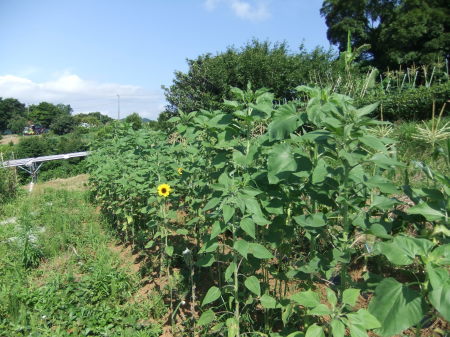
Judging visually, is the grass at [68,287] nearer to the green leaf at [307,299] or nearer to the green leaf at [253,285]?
the green leaf at [253,285]

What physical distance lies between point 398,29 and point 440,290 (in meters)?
18.0

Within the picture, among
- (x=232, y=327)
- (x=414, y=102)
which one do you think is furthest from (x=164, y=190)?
(x=414, y=102)

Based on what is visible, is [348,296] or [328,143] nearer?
[348,296]

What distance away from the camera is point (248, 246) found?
1.58 meters

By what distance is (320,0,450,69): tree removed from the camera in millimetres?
15836

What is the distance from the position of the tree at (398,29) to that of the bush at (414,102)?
8.55 meters

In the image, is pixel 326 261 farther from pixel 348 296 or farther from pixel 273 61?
pixel 273 61

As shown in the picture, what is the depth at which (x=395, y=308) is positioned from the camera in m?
1.08

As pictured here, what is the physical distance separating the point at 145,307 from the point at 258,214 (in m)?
1.33

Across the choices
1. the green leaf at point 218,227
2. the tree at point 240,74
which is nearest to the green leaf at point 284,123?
the green leaf at point 218,227

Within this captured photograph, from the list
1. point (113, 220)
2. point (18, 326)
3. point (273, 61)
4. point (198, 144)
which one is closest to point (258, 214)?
point (198, 144)

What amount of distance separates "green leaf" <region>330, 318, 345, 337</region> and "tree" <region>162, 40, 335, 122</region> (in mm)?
10652

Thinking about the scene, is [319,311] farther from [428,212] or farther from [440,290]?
[428,212]

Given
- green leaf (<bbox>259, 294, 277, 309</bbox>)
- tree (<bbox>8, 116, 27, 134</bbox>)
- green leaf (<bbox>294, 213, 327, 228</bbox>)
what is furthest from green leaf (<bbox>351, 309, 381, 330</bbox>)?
tree (<bbox>8, 116, 27, 134</bbox>)
